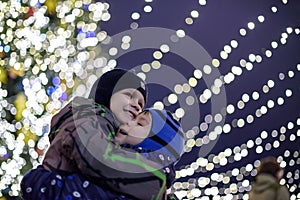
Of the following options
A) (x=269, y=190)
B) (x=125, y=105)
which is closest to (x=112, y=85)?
(x=125, y=105)

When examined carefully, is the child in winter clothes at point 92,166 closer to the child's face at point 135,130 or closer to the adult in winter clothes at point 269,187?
the child's face at point 135,130

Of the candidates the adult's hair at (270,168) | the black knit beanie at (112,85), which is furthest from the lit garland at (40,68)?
the black knit beanie at (112,85)

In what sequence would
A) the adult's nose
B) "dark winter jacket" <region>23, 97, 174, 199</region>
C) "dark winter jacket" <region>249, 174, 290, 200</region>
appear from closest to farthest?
"dark winter jacket" <region>23, 97, 174, 199</region> → the adult's nose → "dark winter jacket" <region>249, 174, 290, 200</region>

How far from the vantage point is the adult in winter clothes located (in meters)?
1.41

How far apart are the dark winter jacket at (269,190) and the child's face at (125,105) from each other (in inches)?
28.2

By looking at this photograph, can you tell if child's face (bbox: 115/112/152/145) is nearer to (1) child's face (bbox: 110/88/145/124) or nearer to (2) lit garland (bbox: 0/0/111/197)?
(1) child's face (bbox: 110/88/145/124)

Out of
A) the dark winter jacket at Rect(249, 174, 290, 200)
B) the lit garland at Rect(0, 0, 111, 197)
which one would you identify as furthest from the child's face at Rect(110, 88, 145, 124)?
the lit garland at Rect(0, 0, 111, 197)

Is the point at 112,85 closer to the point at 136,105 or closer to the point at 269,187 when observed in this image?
the point at 136,105

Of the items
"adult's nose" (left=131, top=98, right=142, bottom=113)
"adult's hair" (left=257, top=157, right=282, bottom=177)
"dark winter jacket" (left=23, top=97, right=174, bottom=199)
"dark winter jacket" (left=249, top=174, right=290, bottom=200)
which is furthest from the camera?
"adult's hair" (left=257, top=157, right=282, bottom=177)

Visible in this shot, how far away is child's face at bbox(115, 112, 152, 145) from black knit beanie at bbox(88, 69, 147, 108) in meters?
0.05

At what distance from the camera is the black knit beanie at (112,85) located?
824 mm

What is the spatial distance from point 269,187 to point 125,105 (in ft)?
2.49

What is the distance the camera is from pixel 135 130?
0.78 metres

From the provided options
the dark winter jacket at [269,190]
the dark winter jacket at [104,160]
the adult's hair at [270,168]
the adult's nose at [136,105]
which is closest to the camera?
the dark winter jacket at [104,160]
